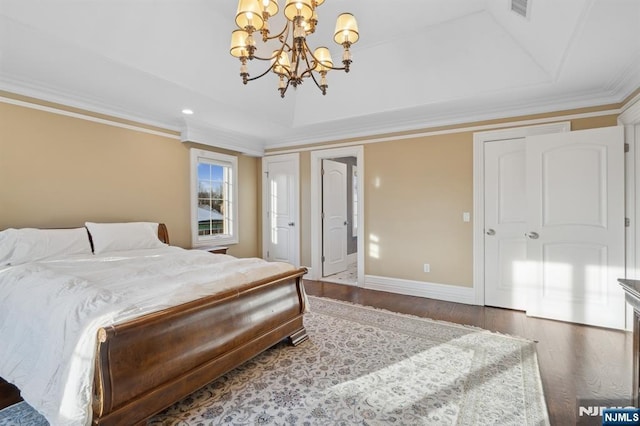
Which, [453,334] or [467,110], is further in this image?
[467,110]

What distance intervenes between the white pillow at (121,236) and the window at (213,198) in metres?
0.99

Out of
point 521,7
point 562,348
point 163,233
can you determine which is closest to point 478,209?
point 562,348

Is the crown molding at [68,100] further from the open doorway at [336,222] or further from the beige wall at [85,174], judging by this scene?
the open doorway at [336,222]

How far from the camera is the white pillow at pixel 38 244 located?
2.57 meters

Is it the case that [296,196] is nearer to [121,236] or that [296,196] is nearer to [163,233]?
[163,233]

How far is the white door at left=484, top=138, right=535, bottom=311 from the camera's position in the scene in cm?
352

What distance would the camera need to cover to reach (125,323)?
1.46 meters

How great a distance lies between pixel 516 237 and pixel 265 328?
3043 millimetres

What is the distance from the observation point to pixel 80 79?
2.91m

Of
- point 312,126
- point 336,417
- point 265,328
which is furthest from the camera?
point 312,126

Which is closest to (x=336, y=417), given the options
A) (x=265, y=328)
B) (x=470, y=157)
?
(x=265, y=328)

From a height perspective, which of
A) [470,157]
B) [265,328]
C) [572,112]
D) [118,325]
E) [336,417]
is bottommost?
[336,417]

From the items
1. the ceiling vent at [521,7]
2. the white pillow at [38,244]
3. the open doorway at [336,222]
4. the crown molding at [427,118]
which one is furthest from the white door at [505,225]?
the white pillow at [38,244]

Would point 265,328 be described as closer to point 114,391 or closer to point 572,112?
point 114,391
